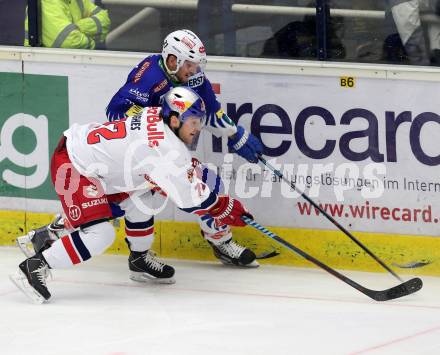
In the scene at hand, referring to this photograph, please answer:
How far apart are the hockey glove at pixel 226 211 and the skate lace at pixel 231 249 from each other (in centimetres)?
64

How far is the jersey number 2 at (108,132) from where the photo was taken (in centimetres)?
501

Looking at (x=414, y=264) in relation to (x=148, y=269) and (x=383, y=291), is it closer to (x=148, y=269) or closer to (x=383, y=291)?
(x=383, y=291)

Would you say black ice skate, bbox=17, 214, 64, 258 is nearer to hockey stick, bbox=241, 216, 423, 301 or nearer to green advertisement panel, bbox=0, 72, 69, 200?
green advertisement panel, bbox=0, 72, 69, 200

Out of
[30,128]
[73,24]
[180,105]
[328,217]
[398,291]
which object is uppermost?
[73,24]

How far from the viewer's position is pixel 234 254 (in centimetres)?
568

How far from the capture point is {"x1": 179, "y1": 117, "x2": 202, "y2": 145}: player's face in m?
4.88

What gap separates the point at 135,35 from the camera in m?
5.89

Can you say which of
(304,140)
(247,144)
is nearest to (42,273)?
(247,144)

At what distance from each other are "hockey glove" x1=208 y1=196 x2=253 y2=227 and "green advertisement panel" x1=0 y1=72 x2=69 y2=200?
4.46 feet

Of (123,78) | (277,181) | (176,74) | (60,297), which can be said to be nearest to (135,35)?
(123,78)

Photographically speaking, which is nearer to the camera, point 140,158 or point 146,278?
point 140,158

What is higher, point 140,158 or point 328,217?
point 140,158

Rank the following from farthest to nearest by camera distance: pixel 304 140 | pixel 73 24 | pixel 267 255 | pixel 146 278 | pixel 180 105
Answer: pixel 73 24
pixel 267 255
pixel 304 140
pixel 146 278
pixel 180 105

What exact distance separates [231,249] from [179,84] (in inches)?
34.6
